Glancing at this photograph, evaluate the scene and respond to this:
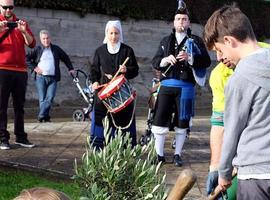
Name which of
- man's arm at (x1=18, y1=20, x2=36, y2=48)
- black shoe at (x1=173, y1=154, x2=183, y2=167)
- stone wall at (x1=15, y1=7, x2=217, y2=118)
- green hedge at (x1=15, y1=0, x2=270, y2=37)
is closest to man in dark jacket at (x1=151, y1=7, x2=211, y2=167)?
black shoe at (x1=173, y1=154, x2=183, y2=167)

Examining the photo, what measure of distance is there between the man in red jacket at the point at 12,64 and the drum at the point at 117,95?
130cm

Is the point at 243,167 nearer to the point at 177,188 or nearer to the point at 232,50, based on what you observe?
the point at 177,188

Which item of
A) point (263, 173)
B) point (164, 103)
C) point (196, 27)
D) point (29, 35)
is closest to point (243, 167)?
point (263, 173)

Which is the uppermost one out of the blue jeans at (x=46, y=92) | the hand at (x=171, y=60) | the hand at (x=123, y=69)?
the hand at (x=171, y=60)

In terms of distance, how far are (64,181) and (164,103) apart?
1.60 metres

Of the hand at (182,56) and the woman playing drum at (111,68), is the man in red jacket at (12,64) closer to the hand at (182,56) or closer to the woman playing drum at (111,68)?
the woman playing drum at (111,68)

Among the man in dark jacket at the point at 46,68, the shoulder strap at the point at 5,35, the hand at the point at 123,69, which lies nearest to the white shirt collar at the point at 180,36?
the hand at the point at 123,69

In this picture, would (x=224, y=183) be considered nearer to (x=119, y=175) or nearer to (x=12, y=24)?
(x=119, y=175)

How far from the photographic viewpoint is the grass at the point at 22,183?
6055mm

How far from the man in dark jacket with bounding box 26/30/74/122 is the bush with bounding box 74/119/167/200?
872 cm

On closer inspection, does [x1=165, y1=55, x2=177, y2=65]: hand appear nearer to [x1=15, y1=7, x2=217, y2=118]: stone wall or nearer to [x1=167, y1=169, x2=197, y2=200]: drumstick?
[x1=167, y1=169, x2=197, y2=200]: drumstick

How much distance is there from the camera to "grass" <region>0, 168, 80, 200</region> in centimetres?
605

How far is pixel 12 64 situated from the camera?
802 cm

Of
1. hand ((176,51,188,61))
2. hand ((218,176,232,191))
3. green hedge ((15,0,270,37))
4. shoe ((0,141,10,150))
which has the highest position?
hand ((176,51,188,61))
